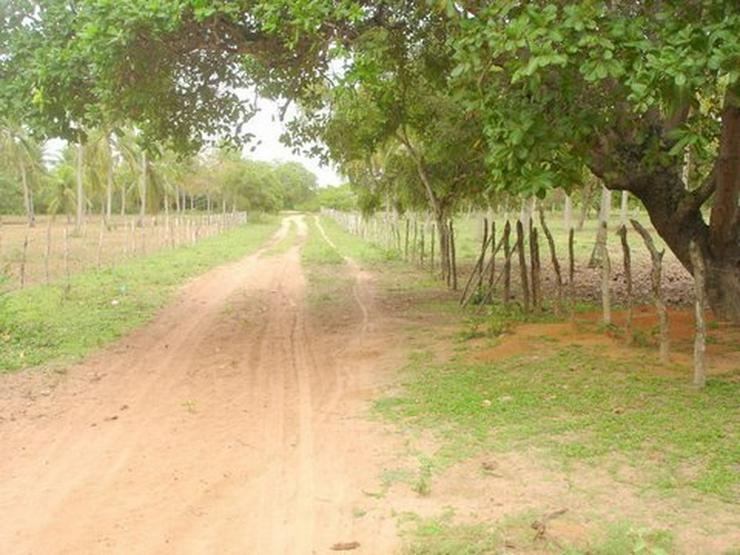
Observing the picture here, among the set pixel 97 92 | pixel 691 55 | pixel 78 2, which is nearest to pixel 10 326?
pixel 97 92

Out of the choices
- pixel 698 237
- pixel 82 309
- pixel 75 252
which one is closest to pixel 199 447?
pixel 698 237

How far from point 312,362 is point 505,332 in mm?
2658

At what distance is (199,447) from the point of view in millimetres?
6078

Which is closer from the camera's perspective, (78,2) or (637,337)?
(637,337)

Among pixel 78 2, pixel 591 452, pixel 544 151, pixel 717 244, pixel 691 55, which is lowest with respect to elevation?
pixel 591 452

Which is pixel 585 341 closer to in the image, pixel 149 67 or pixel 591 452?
pixel 591 452

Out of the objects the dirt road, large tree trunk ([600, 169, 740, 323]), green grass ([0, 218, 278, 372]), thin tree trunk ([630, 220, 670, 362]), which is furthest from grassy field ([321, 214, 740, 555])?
green grass ([0, 218, 278, 372])

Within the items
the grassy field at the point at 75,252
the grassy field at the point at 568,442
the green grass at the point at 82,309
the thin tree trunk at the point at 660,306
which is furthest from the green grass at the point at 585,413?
the grassy field at the point at 75,252

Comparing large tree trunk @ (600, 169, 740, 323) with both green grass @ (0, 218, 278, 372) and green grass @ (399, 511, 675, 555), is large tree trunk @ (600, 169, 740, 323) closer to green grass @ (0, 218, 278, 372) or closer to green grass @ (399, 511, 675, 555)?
green grass @ (399, 511, 675, 555)

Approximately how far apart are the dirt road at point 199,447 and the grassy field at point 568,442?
0.44 m

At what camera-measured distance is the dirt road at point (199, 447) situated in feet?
15.0

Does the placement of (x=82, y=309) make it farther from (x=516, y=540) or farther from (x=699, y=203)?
(x=516, y=540)

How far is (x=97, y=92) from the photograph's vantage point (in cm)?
933

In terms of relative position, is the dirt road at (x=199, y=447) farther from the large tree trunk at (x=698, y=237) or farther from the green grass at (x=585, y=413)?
the large tree trunk at (x=698, y=237)
